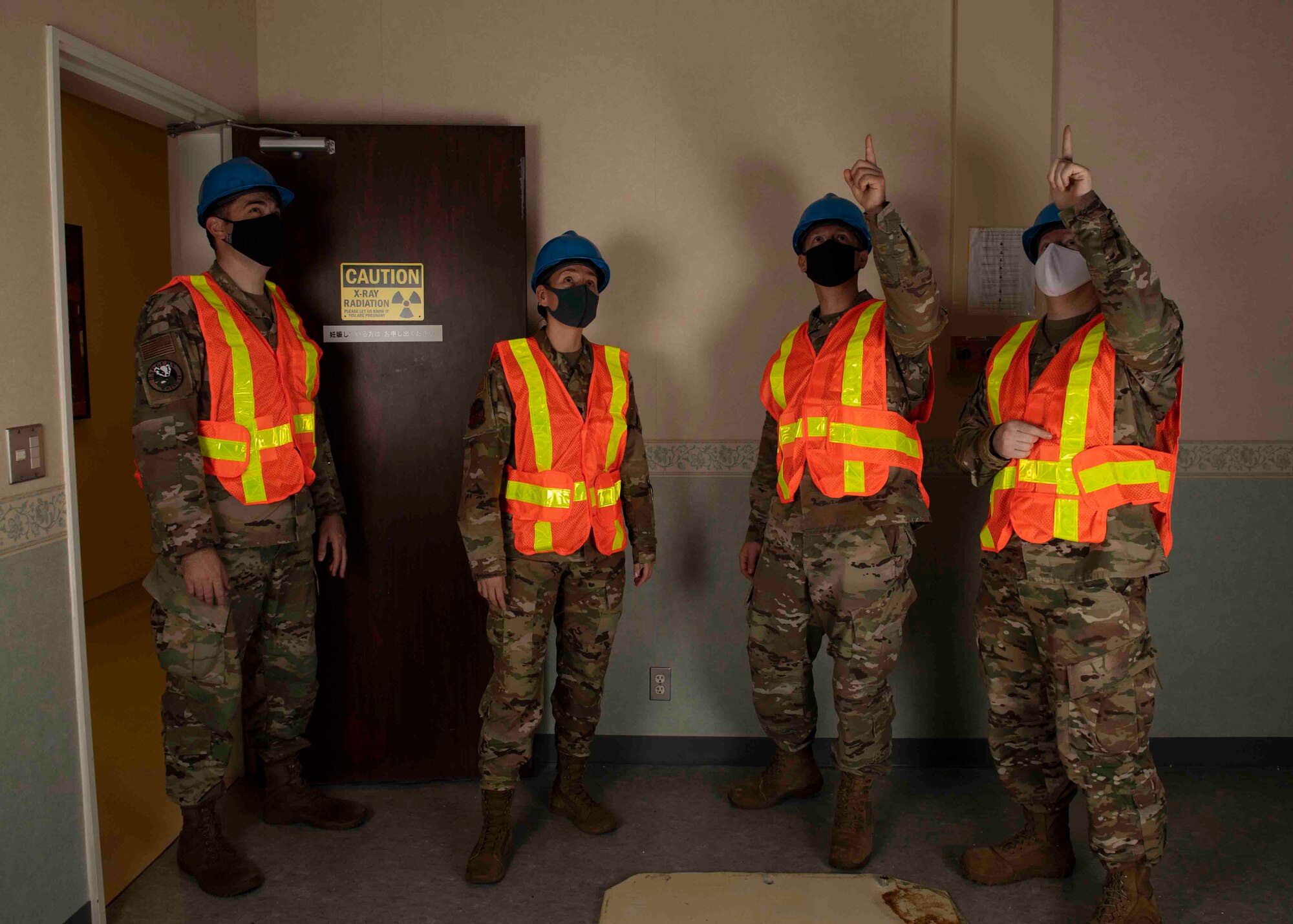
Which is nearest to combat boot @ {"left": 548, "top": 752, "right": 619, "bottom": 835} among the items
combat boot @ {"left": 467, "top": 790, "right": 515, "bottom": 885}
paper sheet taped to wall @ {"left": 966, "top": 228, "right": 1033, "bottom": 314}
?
combat boot @ {"left": 467, "top": 790, "right": 515, "bottom": 885}

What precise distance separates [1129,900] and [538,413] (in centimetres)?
191

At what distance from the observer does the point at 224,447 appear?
7.67ft

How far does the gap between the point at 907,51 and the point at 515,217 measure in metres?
1.43

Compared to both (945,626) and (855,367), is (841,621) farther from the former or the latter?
(945,626)

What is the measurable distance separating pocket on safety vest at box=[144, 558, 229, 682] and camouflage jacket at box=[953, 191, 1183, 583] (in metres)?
2.01

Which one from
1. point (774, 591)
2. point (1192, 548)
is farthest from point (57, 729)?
point (1192, 548)

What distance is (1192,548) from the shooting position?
10.3ft

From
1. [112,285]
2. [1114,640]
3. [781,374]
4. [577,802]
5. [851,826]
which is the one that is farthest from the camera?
[112,285]

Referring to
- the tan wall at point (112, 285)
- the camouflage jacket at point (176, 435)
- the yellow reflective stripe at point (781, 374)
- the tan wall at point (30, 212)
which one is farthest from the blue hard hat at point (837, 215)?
the tan wall at point (112, 285)

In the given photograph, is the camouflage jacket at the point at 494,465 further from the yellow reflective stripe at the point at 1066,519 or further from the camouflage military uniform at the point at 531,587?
the yellow reflective stripe at the point at 1066,519

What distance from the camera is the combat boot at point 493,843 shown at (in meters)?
2.46

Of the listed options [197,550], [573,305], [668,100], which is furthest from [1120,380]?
[197,550]

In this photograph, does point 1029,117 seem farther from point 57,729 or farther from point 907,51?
point 57,729

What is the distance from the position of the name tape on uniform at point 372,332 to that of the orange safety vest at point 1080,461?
6.05 feet
